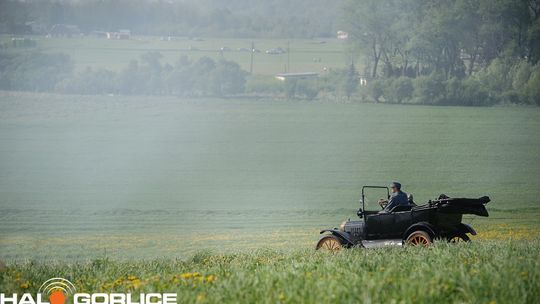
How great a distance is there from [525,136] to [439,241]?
2990cm

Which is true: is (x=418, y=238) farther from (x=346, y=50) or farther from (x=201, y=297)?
(x=346, y=50)

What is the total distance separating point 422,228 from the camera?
44.8ft

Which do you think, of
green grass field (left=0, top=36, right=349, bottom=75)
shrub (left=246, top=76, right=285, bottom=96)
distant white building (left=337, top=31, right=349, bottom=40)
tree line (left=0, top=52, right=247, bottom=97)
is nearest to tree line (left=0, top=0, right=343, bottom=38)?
green grass field (left=0, top=36, right=349, bottom=75)

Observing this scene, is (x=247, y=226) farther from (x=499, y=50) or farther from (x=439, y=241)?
(x=499, y=50)

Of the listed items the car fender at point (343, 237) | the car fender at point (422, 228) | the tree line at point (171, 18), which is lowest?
the car fender at point (343, 237)

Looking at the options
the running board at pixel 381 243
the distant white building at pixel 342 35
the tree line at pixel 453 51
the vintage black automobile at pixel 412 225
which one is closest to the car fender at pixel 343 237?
the vintage black automobile at pixel 412 225

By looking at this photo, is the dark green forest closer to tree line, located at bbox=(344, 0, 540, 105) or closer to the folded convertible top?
tree line, located at bbox=(344, 0, 540, 105)

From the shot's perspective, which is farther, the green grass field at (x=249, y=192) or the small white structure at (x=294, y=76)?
the small white structure at (x=294, y=76)

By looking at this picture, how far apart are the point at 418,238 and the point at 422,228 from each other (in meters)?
0.16

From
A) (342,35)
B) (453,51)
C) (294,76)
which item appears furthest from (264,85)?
(453,51)

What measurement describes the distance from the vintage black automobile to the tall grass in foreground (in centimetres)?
143

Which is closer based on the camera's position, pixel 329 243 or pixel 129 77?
pixel 329 243

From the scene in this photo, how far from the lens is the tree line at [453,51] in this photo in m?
41.9

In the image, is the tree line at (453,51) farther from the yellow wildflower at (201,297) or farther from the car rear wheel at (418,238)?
the yellow wildflower at (201,297)
